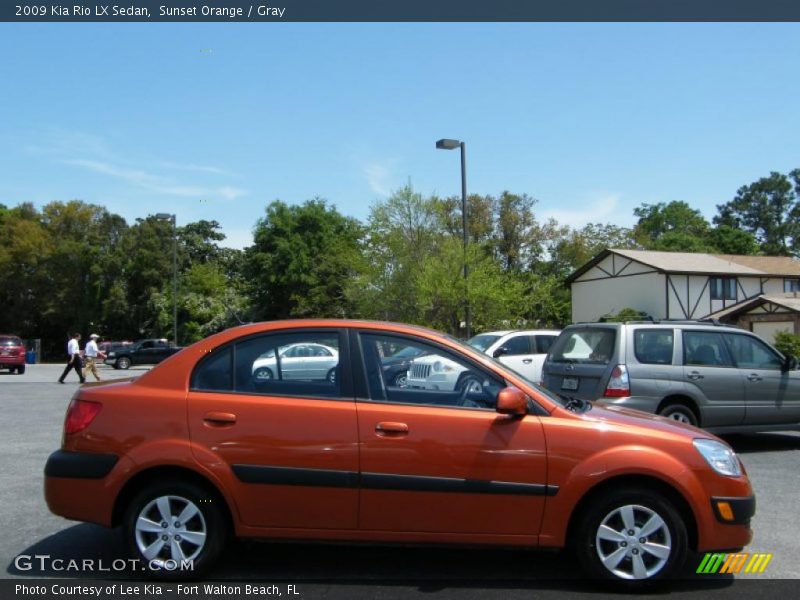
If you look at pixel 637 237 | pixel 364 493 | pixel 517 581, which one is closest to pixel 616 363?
→ pixel 517 581

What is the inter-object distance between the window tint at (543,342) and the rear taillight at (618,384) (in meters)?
6.04

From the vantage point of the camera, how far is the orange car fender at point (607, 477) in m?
4.30

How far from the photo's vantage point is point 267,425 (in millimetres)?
4414

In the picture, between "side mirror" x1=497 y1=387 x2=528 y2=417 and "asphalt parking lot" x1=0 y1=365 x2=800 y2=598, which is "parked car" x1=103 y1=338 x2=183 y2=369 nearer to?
"asphalt parking lot" x1=0 y1=365 x2=800 y2=598

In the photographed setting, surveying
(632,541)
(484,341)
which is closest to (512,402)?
(632,541)

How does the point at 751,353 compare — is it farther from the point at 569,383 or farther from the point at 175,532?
the point at 175,532

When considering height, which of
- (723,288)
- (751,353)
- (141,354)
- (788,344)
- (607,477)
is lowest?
(141,354)

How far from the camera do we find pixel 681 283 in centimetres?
3934

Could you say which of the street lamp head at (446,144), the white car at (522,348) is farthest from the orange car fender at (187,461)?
the street lamp head at (446,144)

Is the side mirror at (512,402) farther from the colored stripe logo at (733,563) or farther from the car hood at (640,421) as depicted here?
the colored stripe logo at (733,563)

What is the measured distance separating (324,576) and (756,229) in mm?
98656

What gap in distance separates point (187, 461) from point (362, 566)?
4.79 feet

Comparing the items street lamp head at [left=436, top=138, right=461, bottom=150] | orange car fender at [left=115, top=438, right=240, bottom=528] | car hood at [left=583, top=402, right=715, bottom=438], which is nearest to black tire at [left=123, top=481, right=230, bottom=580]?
orange car fender at [left=115, top=438, right=240, bottom=528]

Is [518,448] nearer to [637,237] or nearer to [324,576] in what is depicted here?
[324,576]
